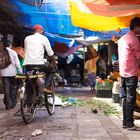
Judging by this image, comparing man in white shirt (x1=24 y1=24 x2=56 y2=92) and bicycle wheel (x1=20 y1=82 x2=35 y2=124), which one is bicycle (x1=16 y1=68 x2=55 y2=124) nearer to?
bicycle wheel (x1=20 y1=82 x2=35 y2=124)

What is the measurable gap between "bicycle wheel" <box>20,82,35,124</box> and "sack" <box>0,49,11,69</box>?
104 inches

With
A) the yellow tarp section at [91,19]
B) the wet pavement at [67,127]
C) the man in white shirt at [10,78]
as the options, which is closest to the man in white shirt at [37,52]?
the wet pavement at [67,127]

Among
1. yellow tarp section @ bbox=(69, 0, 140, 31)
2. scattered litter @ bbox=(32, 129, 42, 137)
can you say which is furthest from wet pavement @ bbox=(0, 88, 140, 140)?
yellow tarp section @ bbox=(69, 0, 140, 31)

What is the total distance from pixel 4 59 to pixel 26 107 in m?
2.95

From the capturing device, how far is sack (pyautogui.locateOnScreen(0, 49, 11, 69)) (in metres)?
11.8

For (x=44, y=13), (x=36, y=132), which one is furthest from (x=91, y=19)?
(x=36, y=132)

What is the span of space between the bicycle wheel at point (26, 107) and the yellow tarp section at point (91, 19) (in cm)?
251

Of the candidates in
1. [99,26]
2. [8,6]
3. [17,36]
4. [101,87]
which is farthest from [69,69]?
[99,26]

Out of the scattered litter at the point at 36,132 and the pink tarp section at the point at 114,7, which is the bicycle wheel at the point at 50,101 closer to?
the pink tarp section at the point at 114,7

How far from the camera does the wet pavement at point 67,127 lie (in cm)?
743

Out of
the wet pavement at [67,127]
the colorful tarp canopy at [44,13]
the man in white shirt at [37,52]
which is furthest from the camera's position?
the colorful tarp canopy at [44,13]

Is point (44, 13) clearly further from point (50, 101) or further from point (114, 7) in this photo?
point (114, 7)

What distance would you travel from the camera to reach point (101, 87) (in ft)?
53.5

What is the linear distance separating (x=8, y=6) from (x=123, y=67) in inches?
276
